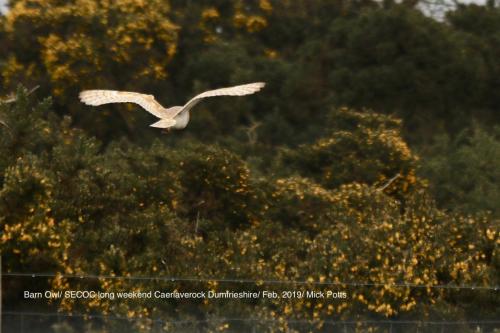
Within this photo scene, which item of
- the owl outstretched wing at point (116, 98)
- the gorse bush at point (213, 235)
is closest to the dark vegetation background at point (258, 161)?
the gorse bush at point (213, 235)

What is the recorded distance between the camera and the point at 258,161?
24.9 metres

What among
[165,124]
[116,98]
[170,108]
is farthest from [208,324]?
[116,98]

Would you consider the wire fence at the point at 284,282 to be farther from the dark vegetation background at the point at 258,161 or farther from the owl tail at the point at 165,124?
the owl tail at the point at 165,124

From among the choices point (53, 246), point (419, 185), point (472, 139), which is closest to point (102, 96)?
point (53, 246)

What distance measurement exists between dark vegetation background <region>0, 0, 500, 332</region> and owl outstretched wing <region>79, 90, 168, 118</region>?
2.22 meters

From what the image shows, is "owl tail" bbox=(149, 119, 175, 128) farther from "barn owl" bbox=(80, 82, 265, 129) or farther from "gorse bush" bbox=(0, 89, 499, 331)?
"gorse bush" bbox=(0, 89, 499, 331)

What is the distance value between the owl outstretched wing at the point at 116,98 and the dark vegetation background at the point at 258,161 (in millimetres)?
2217

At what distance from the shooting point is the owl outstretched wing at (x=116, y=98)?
13201mm

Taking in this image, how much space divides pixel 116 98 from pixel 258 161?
11614mm

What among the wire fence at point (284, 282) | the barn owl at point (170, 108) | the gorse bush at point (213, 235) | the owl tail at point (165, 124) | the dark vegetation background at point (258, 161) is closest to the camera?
the barn owl at point (170, 108)

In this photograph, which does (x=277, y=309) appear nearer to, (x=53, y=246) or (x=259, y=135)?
(x=53, y=246)

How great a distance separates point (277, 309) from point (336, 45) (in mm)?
19095

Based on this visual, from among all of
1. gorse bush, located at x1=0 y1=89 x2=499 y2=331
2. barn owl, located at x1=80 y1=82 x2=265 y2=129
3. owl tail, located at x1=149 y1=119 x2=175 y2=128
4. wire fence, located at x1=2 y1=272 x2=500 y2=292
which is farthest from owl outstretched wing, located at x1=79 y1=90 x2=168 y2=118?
gorse bush, located at x1=0 y1=89 x2=499 y2=331

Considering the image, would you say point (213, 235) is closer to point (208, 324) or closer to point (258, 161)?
point (208, 324)
